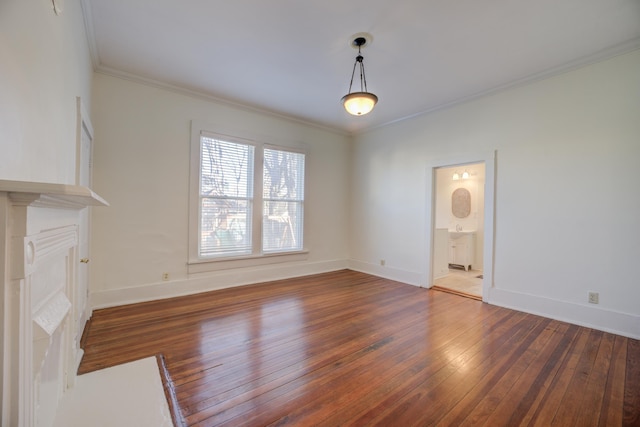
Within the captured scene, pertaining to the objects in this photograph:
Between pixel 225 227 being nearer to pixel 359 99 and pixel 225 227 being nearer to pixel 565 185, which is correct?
pixel 359 99

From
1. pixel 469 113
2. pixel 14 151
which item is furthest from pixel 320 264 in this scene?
pixel 14 151

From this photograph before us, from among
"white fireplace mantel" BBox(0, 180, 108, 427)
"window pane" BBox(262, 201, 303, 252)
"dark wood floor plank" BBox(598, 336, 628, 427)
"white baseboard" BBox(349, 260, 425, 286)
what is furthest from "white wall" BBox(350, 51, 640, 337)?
"white fireplace mantel" BBox(0, 180, 108, 427)

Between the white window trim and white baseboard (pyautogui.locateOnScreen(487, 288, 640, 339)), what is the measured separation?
11.2 feet

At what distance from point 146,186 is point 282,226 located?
2.25 m

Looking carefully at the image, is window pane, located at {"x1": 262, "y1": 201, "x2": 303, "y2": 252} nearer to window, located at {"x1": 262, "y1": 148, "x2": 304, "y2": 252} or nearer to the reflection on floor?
window, located at {"x1": 262, "y1": 148, "x2": 304, "y2": 252}

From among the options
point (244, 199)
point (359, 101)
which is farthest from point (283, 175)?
point (359, 101)

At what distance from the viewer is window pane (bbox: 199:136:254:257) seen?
4.20 meters

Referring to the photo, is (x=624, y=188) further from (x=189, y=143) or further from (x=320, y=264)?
(x=189, y=143)

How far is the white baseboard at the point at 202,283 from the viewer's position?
3457 mm

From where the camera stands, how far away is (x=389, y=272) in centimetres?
523

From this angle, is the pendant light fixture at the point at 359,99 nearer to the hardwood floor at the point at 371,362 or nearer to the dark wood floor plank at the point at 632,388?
the hardwood floor at the point at 371,362

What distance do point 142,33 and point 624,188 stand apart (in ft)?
17.3

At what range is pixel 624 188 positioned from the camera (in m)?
2.90

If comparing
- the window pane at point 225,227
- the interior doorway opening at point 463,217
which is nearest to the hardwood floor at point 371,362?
the window pane at point 225,227
